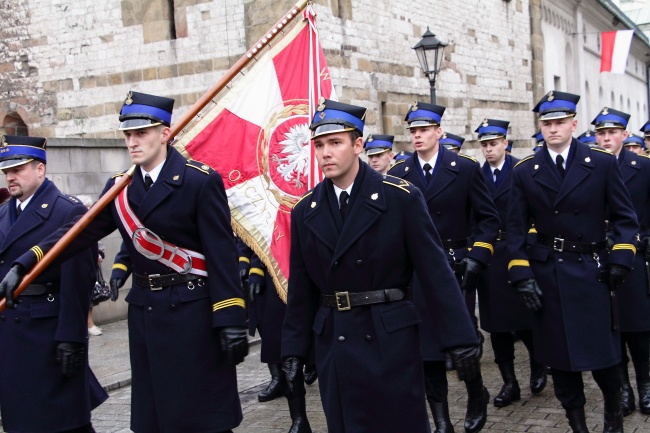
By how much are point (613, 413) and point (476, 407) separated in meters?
0.93

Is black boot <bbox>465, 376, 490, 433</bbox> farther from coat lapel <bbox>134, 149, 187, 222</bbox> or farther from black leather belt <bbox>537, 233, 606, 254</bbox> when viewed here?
coat lapel <bbox>134, 149, 187, 222</bbox>

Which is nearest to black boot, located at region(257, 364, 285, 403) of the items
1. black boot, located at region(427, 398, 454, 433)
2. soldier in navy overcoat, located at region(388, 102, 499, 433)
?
soldier in navy overcoat, located at region(388, 102, 499, 433)

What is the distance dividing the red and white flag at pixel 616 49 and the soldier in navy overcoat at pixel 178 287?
3084cm

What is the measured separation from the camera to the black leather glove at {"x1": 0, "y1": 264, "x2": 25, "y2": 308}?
5078 mm

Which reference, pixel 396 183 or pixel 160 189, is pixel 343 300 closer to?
pixel 396 183

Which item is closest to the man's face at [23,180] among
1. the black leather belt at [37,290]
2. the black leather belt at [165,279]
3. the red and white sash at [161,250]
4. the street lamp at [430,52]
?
the black leather belt at [37,290]

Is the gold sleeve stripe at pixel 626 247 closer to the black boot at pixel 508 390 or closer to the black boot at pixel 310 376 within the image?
the black boot at pixel 508 390

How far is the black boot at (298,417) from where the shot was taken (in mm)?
6676

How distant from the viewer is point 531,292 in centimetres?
611

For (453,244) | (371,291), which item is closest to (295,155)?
(453,244)

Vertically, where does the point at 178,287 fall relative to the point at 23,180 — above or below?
below

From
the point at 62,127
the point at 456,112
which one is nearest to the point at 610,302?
the point at 62,127

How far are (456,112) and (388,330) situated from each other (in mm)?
18079

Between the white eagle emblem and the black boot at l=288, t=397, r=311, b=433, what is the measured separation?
150 cm
